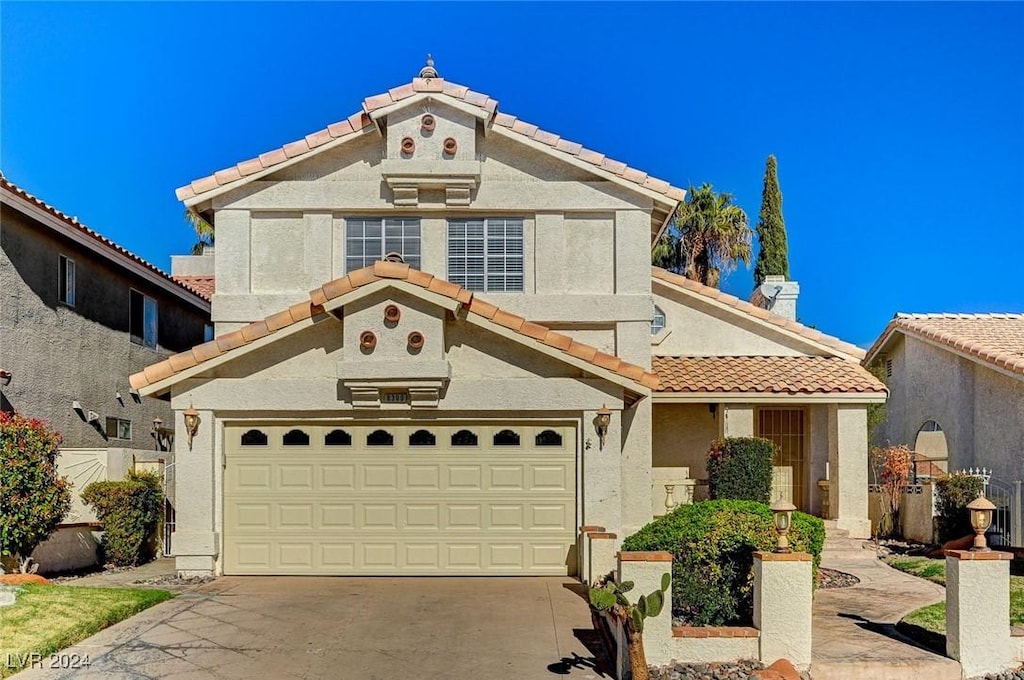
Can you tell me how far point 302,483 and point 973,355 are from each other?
13.9 meters

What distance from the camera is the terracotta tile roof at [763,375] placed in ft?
60.1

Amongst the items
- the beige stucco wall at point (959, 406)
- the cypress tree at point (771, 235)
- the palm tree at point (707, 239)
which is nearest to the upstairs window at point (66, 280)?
the beige stucco wall at point (959, 406)

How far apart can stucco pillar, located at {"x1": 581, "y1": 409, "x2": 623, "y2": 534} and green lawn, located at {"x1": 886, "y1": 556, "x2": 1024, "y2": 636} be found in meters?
4.45

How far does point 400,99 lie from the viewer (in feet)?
53.2

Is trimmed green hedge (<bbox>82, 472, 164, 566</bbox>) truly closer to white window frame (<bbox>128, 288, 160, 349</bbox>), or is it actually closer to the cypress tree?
white window frame (<bbox>128, 288, 160, 349</bbox>)

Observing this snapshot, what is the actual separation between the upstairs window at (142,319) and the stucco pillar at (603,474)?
37.9 feet

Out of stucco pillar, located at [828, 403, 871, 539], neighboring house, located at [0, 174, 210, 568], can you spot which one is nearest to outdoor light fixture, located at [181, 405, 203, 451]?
neighboring house, located at [0, 174, 210, 568]

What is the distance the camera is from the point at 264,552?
47.8ft

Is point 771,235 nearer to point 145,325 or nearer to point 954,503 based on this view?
point 954,503

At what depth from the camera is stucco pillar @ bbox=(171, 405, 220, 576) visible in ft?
46.7

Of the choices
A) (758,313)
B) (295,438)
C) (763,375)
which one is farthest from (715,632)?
(758,313)

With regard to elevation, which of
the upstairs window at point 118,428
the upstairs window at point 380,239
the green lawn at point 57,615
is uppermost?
the upstairs window at point 380,239

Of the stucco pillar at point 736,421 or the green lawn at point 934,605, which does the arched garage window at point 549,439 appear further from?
the green lawn at point 934,605

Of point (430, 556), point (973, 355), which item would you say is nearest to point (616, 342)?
point (430, 556)
